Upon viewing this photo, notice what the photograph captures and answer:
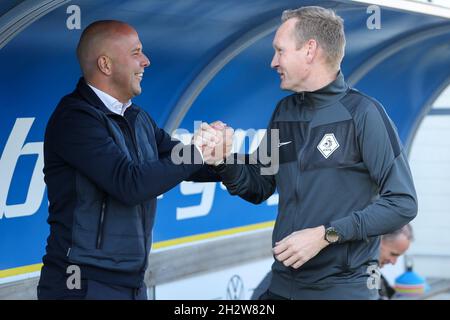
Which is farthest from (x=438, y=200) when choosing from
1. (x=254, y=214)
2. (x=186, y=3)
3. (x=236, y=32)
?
(x=186, y=3)

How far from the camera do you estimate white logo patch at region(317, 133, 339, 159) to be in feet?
9.62

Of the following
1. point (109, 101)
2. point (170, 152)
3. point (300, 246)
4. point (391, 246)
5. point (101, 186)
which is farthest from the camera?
point (391, 246)

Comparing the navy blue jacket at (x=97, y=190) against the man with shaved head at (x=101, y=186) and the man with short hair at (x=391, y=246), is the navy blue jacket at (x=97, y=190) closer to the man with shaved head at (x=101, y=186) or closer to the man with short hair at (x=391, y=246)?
the man with shaved head at (x=101, y=186)

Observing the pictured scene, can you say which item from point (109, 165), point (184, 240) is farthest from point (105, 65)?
point (184, 240)

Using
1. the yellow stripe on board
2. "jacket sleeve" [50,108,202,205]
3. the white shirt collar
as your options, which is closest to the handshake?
"jacket sleeve" [50,108,202,205]

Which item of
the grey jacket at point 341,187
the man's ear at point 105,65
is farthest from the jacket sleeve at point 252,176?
the man's ear at point 105,65

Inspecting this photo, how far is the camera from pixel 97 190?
2967 mm

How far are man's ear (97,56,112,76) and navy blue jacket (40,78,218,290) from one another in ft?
0.41

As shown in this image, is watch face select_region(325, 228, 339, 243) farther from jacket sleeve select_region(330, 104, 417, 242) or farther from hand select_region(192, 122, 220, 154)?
hand select_region(192, 122, 220, 154)

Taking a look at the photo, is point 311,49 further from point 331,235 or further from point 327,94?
point 331,235

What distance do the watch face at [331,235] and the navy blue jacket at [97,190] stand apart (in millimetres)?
499

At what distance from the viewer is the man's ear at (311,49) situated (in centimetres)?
302

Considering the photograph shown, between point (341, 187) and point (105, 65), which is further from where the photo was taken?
point (105, 65)

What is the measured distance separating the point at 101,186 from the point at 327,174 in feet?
2.50
